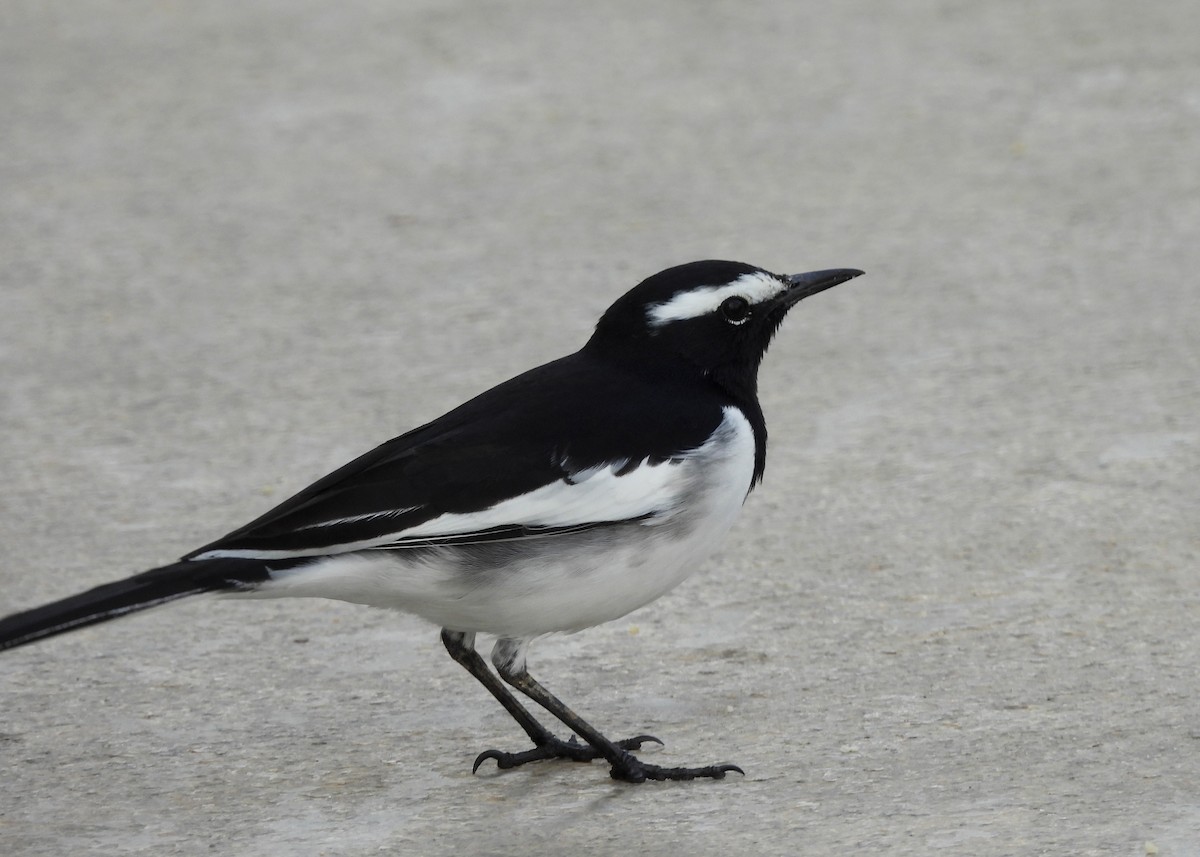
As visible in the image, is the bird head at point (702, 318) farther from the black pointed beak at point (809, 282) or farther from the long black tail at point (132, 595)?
the long black tail at point (132, 595)

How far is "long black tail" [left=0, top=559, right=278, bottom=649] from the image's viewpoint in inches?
154

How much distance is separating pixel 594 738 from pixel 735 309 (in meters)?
Answer: 1.09

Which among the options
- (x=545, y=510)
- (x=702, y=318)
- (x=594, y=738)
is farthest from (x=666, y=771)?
(x=702, y=318)

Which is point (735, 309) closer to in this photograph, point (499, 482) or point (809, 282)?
point (809, 282)

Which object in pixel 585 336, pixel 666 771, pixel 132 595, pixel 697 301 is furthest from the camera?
pixel 585 336

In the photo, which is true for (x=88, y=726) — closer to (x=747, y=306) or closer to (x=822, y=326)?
(x=747, y=306)

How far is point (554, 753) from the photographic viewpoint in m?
4.72

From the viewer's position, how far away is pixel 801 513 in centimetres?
Result: 614

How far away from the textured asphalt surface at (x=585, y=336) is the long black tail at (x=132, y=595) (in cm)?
54

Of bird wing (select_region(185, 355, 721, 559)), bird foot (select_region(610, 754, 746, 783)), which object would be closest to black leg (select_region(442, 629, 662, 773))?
bird foot (select_region(610, 754, 746, 783))

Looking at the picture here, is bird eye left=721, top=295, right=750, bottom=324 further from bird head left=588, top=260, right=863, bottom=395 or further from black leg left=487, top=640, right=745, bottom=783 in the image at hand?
black leg left=487, top=640, right=745, bottom=783

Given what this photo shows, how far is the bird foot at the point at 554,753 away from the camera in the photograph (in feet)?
15.1

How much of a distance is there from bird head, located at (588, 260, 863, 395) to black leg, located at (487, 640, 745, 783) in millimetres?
794

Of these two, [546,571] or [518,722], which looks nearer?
[546,571]
